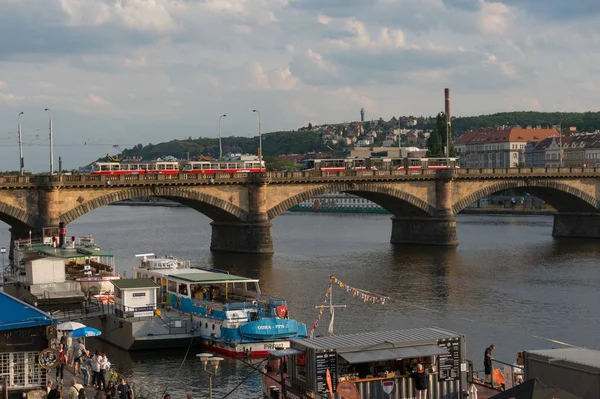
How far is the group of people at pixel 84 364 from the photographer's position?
38188 millimetres

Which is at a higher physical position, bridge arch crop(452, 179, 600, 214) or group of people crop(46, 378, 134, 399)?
bridge arch crop(452, 179, 600, 214)

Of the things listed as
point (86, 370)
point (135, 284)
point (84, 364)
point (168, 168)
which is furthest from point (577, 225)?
point (86, 370)

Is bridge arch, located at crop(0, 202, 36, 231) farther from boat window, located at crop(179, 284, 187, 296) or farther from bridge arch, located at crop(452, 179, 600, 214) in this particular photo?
bridge arch, located at crop(452, 179, 600, 214)

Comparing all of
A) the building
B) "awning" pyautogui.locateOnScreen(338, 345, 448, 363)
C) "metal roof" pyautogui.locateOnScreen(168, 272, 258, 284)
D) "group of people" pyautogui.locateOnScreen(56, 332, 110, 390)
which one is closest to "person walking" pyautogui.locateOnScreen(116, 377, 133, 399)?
"group of people" pyautogui.locateOnScreen(56, 332, 110, 390)

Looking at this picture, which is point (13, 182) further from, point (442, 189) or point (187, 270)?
point (442, 189)

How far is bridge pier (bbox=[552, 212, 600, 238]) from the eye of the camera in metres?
120

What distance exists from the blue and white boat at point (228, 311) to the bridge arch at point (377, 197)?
136 feet

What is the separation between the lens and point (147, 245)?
117000mm

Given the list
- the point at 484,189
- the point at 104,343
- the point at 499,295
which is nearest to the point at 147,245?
the point at 484,189

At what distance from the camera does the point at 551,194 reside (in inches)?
4845

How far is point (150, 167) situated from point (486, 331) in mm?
57293

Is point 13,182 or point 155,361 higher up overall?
point 13,182

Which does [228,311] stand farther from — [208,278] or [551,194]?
[551,194]

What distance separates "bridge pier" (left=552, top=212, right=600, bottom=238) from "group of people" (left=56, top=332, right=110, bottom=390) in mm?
88336
